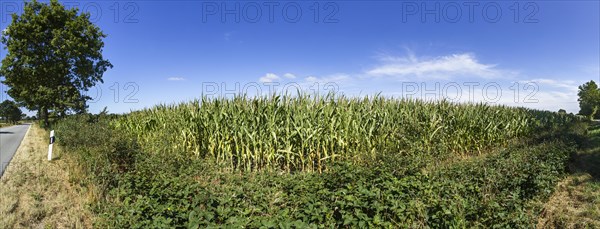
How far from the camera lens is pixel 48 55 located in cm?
2770

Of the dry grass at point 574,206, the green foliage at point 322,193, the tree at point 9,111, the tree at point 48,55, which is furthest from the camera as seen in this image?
the tree at point 9,111

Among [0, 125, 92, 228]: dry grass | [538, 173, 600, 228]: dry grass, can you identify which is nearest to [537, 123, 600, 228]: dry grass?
[538, 173, 600, 228]: dry grass

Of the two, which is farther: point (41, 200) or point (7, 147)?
point (7, 147)

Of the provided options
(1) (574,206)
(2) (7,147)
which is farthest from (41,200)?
(2) (7,147)

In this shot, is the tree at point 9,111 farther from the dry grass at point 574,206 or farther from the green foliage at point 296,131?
the dry grass at point 574,206

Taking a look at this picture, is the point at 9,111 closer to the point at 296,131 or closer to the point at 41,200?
the point at 41,200

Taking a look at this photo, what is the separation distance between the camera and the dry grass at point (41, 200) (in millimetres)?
5656

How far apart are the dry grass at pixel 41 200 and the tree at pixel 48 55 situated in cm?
2168

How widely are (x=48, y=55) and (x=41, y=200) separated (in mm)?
27301

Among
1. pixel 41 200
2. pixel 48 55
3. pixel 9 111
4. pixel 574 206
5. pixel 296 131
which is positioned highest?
pixel 48 55

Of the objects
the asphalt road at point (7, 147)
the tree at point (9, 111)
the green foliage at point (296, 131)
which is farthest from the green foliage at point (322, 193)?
the tree at point (9, 111)

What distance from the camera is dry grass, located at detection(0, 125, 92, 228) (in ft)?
18.6

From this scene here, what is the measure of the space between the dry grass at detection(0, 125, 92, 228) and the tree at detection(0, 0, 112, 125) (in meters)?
21.7

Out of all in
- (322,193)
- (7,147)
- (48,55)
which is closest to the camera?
(322,193)
